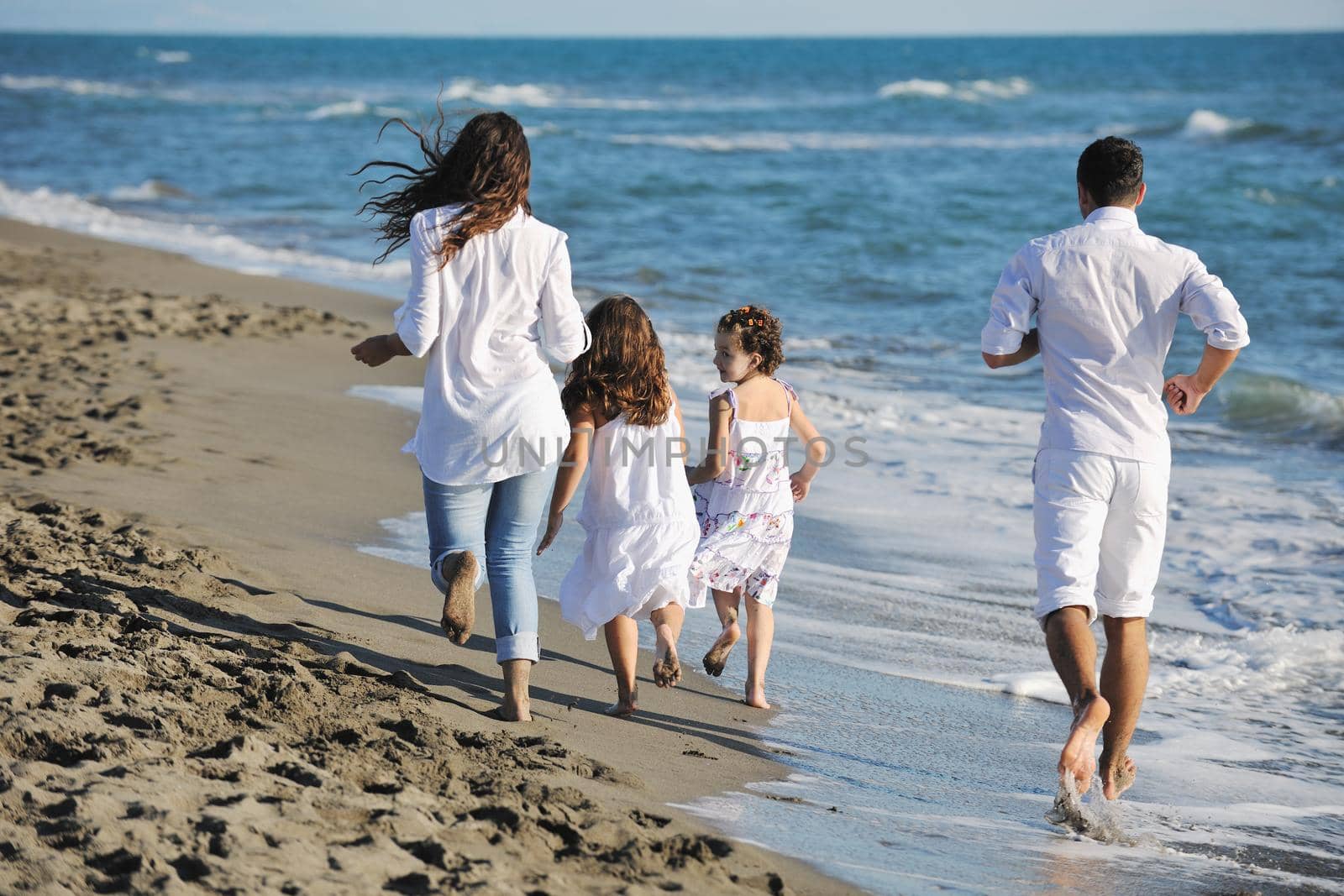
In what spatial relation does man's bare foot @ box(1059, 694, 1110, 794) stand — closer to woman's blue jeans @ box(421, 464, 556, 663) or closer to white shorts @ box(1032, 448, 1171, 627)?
white shorts @ box(1032, 448, 1171, 627)

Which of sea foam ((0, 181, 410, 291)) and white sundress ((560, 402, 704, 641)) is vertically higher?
sea foam ((0, 181, 410, 291))

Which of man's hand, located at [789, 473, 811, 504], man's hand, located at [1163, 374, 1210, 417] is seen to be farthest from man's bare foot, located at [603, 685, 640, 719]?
man's hand, located at [1163, 374, 1210, 417]

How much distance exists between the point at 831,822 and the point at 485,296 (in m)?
1.64

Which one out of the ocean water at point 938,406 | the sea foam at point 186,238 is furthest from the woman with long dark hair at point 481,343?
the sea foam at point 186,238

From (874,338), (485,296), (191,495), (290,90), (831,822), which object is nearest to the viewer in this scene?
(831,822)

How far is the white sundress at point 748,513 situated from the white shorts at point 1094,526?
1.08m

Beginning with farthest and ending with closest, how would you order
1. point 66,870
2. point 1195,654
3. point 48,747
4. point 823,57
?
1. point 823,57
2. point 1195,654
3. point 48,747
4. point 66,870

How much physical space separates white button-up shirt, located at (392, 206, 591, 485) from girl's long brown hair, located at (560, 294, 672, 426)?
288 millimetres

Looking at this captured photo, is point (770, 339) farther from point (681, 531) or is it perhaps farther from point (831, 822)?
point (831, 822)

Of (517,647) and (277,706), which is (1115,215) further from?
(277,706)

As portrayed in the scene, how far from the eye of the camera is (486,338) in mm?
3471

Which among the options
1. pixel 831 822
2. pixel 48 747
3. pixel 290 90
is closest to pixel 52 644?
pixel 48 747

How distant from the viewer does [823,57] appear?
291 ft

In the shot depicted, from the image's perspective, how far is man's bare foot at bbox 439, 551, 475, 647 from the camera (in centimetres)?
349
